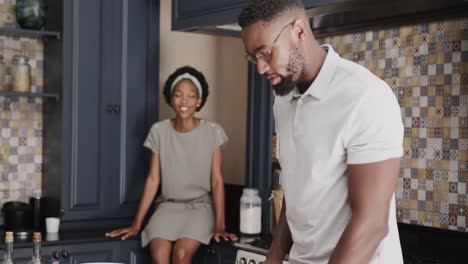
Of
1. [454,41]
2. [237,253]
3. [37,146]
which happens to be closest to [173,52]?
[37,146]

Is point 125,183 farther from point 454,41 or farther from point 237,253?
point 454,41

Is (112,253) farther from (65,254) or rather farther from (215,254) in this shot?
(215,254)

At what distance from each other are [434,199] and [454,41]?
1.98 ft

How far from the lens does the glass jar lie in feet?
10.8

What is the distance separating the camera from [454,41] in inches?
101

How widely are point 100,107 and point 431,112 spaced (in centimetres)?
172

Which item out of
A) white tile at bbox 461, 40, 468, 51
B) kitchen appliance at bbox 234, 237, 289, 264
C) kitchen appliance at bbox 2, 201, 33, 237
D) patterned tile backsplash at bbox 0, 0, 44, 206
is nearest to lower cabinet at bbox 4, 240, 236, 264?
kitchen appliance at bbox 234, 237, 289, 264

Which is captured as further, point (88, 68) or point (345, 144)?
point (88, 68)

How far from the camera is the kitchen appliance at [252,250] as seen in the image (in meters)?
2.90

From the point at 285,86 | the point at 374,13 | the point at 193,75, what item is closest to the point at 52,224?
the point at 193,75

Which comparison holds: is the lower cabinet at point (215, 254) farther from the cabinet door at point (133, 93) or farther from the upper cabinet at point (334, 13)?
the upper cabinet at point (334, 13)

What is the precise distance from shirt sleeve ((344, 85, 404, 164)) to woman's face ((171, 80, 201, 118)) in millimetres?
2016

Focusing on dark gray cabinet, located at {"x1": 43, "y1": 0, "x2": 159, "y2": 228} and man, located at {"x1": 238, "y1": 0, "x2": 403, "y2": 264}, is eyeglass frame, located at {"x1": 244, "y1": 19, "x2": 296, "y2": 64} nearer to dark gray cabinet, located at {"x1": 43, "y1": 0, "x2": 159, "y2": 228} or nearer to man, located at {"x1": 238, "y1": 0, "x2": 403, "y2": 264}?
man, located at {"x1": 238, "y1": 0, "x2": 403, "y2": 264}

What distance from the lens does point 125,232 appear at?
11.2 feet
